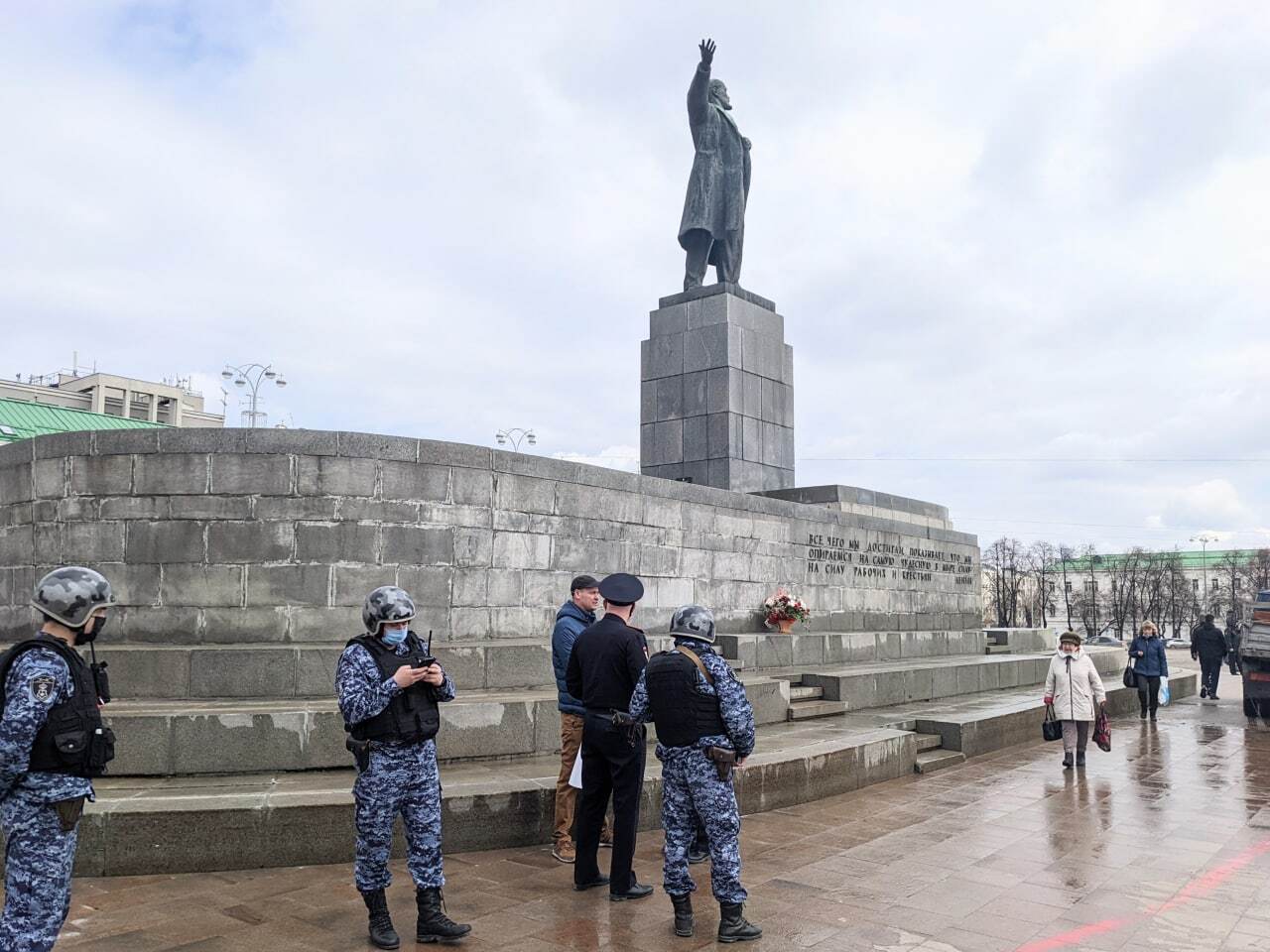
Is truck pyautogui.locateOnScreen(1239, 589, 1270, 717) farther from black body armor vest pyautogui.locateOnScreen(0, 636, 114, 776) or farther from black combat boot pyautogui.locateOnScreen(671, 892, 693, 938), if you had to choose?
black body armor vest pyautogui.locateOnScreen(0, 636, 114, 776)

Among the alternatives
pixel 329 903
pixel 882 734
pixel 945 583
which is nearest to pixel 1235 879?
pixel 882 734

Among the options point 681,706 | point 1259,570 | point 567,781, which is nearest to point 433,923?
point 681,706

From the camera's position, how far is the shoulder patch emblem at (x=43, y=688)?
12.5ft

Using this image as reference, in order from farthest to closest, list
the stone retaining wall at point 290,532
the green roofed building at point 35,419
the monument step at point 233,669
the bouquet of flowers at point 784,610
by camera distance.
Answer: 1. the green roofed building at point 35,419
2. the bouquet of flowers at point 784,610
3. the stone retaining wall at point 290,532
4. the monument step at point 233,669

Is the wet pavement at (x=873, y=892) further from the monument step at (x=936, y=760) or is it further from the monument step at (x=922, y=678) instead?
the monument step at (x=922, y=678)

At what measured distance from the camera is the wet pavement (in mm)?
5203

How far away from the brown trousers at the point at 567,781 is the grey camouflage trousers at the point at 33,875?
3421 millimetres

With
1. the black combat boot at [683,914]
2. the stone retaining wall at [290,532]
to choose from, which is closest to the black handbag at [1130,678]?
the stone retaining wall at [290,532]

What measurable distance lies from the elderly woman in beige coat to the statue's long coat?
11.3 meters

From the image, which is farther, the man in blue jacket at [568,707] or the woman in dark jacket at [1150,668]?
the woman in dark jacket at [1150,668]

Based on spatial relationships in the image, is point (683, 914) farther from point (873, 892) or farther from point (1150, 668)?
point (1150, 668)

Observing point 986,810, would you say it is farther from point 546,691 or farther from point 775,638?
point 775,638

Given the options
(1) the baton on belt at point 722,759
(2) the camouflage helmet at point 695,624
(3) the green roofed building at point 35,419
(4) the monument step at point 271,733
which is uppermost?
(3) the green roofed building at point 35,419

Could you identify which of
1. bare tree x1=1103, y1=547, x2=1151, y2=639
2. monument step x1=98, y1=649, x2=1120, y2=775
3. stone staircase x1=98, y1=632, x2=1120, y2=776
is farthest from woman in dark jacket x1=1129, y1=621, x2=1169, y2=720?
bare tree x1=1103, y1=547, x2=1151, y2=639
